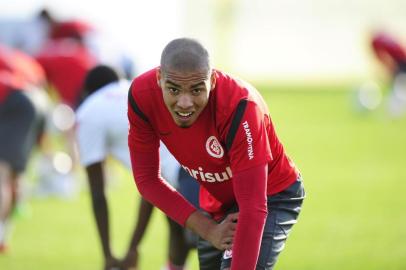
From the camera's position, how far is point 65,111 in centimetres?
1518

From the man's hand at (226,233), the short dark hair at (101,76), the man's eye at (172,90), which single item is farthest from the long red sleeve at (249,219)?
the short dark hair at (101,76)

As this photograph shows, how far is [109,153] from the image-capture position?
7.85m

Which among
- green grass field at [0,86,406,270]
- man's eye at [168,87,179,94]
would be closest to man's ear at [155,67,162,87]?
man's eye at [168,87,179,94]

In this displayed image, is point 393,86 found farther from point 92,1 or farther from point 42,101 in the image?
point 42,101

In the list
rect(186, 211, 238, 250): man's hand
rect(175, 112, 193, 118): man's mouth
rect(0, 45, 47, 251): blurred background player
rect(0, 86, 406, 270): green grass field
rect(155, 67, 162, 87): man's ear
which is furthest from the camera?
rect(0, 45, 47, 251): blurred background player

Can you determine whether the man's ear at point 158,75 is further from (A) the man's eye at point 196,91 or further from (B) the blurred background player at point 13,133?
(B) the blurred background player at point 13,133

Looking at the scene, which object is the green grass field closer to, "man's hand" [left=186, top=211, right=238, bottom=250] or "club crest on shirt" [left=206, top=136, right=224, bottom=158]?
"man's hand" [left=186, top=211, right=238, bottom=250]

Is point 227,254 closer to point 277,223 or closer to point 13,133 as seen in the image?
point 277,223

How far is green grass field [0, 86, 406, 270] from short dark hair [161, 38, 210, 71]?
4.63 meters

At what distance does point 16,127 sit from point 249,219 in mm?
6180

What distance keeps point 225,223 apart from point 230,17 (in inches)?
1162

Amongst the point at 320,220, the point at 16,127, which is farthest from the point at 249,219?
the point at 320,220

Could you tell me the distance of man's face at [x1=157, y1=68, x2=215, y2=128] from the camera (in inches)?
197

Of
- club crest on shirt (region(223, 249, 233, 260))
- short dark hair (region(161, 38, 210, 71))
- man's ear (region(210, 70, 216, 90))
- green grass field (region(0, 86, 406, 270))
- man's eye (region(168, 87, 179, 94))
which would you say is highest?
short dark hair (region(161, 38, 210, 71))
